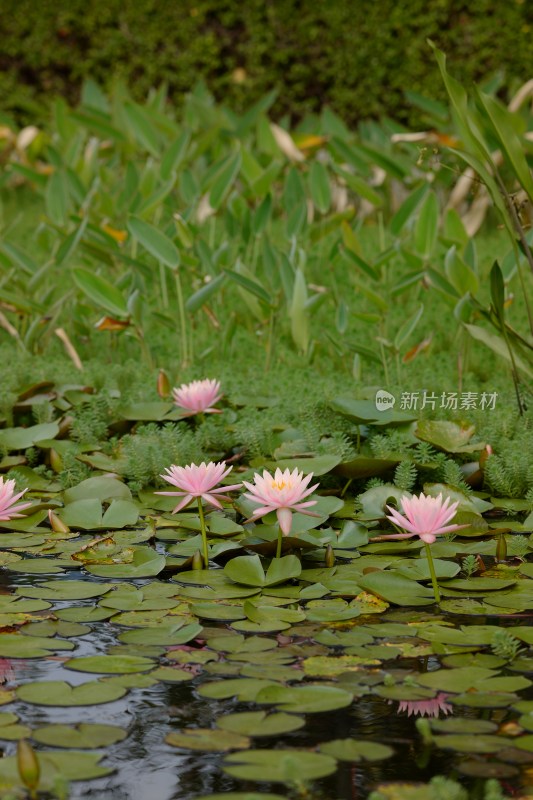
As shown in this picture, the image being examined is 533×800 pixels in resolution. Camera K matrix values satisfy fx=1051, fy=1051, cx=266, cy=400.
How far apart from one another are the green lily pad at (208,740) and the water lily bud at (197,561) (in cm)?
68

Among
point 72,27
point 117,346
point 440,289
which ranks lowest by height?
point 117,346

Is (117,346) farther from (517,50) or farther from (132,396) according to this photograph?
(517,50)

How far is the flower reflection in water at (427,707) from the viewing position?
148cm

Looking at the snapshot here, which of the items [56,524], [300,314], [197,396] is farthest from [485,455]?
[300,314]

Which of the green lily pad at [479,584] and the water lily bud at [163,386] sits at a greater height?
the green lily pad at [479,584]

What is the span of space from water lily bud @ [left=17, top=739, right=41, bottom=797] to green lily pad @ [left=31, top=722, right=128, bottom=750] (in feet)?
0.41

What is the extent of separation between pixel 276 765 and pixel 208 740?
0.12 metres

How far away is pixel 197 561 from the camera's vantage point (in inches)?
82.5

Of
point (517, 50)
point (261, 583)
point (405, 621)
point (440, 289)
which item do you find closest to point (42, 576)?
point (261, 583)

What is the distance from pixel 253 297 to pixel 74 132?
2992 millimetres

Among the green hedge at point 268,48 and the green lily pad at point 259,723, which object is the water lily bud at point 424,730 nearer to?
the green lily pad at point 259,723

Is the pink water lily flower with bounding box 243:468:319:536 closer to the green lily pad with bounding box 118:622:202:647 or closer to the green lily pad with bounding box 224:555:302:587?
the green lily pad with bounding box 224:555:302:587

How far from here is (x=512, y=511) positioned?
8.01ft

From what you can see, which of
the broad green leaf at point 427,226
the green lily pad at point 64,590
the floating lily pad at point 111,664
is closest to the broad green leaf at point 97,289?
the broad green leaf at point 427,226
